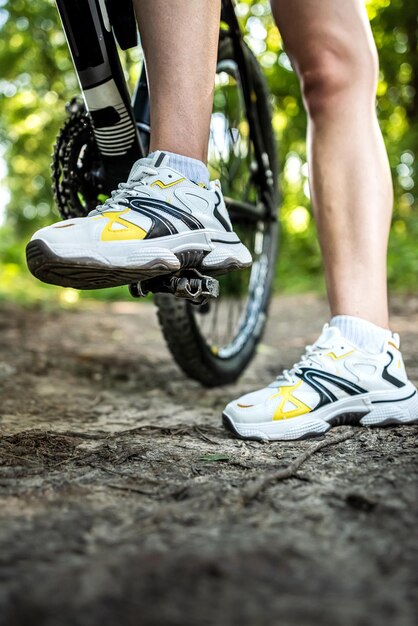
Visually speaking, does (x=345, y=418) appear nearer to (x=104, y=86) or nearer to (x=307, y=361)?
(x=307, y=361)

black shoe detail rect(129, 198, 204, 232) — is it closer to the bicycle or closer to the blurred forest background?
the bicycle

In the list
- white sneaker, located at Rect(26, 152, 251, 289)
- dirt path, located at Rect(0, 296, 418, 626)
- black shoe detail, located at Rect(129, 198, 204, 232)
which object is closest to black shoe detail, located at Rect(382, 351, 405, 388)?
dirt path, located at Rect(0, 296, 418, 626)

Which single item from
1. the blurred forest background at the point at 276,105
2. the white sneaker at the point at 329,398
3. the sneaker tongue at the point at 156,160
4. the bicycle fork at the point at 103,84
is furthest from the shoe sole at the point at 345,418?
the blurred forest background at the point at 276,105

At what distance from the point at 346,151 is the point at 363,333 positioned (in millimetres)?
418

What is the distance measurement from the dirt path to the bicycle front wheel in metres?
0.33

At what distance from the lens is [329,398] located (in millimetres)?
1206

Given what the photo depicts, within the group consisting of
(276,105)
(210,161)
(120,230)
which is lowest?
(120,230)

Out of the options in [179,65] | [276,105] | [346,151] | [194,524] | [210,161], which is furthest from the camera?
[276,105]

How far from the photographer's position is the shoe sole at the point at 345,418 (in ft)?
3.81

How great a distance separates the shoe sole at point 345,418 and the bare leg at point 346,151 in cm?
17

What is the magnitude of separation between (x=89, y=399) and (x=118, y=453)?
24.8 inches

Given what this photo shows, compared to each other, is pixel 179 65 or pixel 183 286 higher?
pixel 179 65

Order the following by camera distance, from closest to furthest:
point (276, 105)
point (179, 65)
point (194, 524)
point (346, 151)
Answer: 1. point (194, 524)
2. point (179, 65)
3. point (346, 151)
4. point (276, 105)

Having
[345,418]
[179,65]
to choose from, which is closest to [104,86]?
[179,65]
